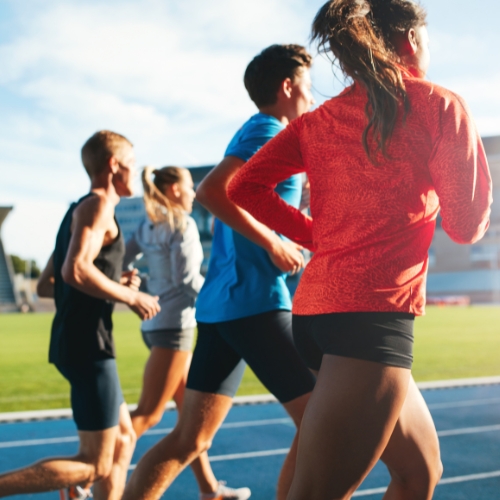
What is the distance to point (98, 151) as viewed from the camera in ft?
9.52

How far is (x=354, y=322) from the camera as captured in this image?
152 centimetres

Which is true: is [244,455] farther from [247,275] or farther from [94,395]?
[247,275]

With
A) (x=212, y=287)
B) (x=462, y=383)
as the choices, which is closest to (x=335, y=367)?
(x=212, y=287)

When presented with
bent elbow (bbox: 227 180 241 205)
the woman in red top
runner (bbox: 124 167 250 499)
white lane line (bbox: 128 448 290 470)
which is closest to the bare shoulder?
bent elbow (bbox: 227 180 241 205)

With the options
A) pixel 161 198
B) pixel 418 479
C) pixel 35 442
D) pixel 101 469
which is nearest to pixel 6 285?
pixel 35 442

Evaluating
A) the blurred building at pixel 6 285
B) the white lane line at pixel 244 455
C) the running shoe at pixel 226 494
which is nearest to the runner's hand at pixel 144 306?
the running shoe at pixel 226 494

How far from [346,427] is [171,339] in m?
2.20

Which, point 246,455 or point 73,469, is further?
point 246,455

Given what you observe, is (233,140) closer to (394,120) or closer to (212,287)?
(212,287)

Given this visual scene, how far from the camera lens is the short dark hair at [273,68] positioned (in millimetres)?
2551

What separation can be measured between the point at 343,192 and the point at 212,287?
107 cm

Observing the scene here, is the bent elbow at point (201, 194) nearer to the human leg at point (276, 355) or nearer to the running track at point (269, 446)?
the human leg at point (276, 355)

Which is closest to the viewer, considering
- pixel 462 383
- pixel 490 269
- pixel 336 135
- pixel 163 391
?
pixel 336 135

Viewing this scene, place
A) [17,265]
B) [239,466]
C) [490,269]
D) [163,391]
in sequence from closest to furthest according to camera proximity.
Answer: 1. [163,391]
2. [239,466]
3. [490,269]
4. [17,265]
